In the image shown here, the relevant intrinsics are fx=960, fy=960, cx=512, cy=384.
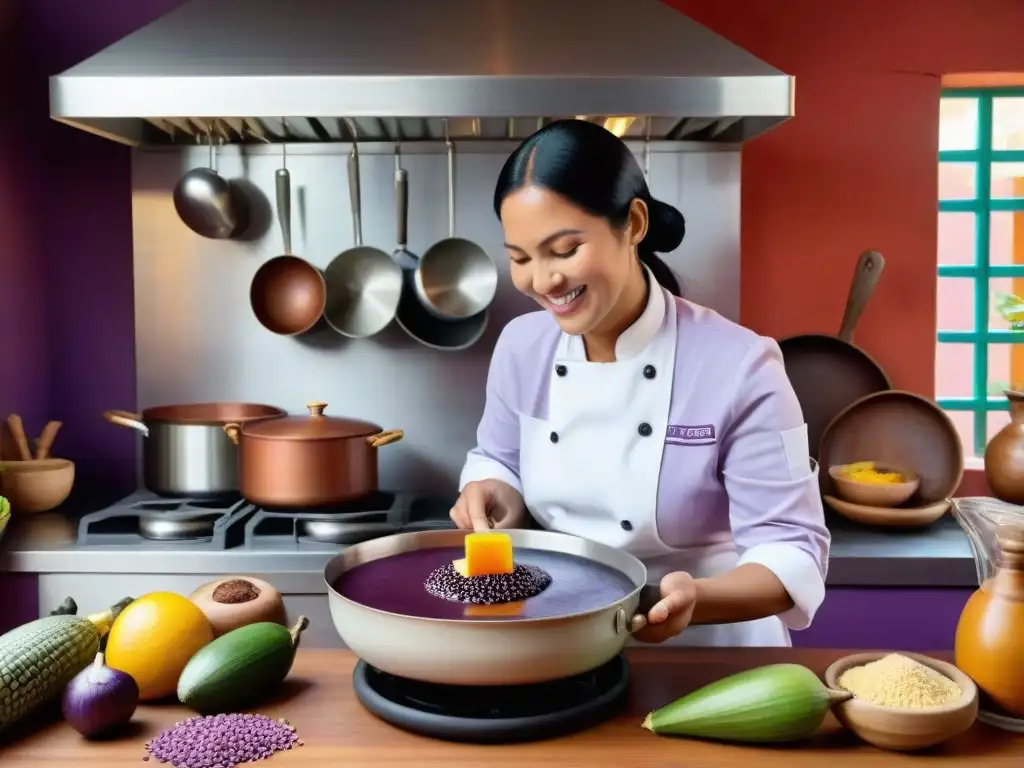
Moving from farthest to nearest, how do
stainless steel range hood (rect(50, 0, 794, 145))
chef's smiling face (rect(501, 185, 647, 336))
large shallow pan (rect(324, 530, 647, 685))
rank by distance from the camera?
stainless steel range hood (rect(50, 0, 794, 145)) → chef's smiling face (rect(501, 185, 647, 336)) → large shallow pan (rect(324, 530, 647, 685))

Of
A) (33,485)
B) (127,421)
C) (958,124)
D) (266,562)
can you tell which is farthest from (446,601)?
(958,124)

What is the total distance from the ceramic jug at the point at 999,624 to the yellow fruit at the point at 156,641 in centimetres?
83

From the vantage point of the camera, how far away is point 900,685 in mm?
952

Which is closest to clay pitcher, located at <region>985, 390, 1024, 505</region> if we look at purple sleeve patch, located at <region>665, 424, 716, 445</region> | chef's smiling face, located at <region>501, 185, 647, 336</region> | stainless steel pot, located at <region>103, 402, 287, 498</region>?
purple sleeve patch, located at <region>665, 424, 716, 445</region>

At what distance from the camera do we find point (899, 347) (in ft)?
8.30

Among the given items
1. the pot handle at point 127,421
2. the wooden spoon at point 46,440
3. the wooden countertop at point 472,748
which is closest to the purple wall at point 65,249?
the wooden spoon at point 46,440

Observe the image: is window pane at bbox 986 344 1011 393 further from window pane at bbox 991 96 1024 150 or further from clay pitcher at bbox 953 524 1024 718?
clay pitcher at bbox 953 524 1024 718

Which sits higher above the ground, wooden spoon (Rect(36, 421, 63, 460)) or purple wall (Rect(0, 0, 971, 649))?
purple wall (Rect(0, 0, 971, 649))

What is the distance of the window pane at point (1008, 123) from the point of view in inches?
104

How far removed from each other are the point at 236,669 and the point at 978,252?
94.9 inches

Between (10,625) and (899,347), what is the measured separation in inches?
86.5

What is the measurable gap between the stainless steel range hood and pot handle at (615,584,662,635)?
1071 millimetres

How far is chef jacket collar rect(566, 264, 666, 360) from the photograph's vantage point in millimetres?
1500

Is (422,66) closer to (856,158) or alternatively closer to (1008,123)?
(856,158)
